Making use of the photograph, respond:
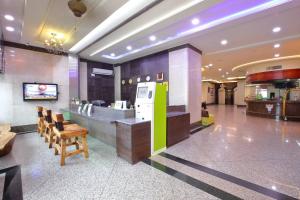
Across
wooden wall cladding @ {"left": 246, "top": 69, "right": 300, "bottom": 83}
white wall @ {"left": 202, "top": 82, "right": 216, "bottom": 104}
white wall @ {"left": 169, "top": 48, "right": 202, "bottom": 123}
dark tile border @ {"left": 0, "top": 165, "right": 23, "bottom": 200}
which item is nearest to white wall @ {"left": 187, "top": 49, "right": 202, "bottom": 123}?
white wall @ {"left": 169, "top": 48, "right": 202, "bottom": 123}

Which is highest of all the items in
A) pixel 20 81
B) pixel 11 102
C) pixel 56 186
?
pixel 20 81

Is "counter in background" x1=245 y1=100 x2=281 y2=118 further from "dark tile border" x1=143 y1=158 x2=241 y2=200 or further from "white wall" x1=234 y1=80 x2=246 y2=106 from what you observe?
"dark tile border" x1=143 y1=158 x2=241 y2=200

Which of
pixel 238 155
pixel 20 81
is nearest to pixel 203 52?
pixel 238 155

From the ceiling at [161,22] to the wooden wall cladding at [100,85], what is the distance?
229 cm

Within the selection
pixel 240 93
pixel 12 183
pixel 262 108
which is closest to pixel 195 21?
pixel 12 183

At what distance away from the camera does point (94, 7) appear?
3004mm

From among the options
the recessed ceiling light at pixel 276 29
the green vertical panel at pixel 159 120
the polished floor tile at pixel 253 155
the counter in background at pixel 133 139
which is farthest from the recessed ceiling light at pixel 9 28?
the recessed ceiling light at pixel 276 29

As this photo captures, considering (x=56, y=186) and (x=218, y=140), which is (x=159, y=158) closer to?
(x=56, y=186)

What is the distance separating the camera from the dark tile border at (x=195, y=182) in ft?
6.20

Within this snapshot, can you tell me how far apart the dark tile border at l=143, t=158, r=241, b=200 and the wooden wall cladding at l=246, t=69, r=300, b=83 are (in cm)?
922

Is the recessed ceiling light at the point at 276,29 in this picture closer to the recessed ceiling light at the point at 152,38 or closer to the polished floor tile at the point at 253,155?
the polished floor tile at the point at 253,155

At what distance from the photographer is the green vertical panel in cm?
320

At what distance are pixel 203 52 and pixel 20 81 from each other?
705 centimetres

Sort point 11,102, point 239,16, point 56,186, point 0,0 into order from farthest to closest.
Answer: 1. point 11,102
2. point 239,16
3. point 0,0
4. point 56,186
